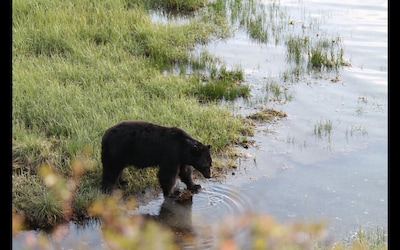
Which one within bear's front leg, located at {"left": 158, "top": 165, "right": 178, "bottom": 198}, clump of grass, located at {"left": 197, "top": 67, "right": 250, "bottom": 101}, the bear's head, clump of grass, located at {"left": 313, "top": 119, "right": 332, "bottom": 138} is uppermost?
clump of grass, located at {"left": 197, "top": 67, "right": 250, "bottom": 101}

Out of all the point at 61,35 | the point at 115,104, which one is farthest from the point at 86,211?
the point at 61,35

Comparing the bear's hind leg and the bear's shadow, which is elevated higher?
the bear's hind leg

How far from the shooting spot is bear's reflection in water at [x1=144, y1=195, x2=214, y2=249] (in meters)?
5.87

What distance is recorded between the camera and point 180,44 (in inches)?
436

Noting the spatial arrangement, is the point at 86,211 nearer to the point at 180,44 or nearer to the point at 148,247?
the point at 148,247

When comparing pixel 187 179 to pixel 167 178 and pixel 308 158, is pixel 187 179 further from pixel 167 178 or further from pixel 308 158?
pixel 308 158

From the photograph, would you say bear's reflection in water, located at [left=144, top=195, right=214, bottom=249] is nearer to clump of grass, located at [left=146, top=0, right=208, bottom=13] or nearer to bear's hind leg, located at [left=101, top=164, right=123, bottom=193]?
bear's hind leg, located at [left=101, top=164, right=123, bottom=193]

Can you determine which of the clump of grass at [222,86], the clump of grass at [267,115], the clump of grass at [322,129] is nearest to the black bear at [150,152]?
the clump of grass at [267,115]

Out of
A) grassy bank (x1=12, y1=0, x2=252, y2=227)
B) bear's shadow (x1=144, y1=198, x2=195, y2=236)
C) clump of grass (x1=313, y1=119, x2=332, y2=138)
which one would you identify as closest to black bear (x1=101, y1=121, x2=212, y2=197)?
bear's shadow (x1=144, y1=198, x2=195, y2=236)

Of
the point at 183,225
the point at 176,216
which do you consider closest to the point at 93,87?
the point at 176,216

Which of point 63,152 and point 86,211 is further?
point 63,152

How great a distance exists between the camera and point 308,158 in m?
7.91

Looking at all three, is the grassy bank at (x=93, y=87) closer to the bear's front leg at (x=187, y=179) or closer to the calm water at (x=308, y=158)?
the bear's front leg at (x=187, y=179)

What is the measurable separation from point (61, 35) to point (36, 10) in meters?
1.13
